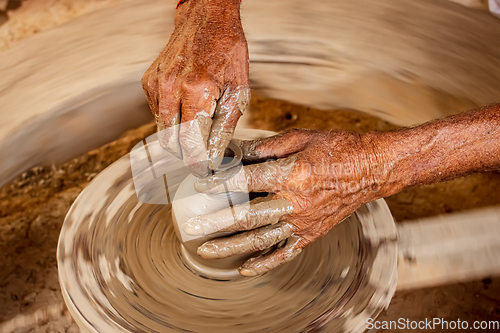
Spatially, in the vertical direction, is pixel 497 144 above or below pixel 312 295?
above

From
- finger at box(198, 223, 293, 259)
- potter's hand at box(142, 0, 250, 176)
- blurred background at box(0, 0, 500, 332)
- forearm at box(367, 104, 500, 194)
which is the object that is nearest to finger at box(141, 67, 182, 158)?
potter's hand at box(142, 0, 250, 176)

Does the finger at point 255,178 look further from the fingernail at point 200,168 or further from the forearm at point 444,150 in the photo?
the forearm at point 444,150

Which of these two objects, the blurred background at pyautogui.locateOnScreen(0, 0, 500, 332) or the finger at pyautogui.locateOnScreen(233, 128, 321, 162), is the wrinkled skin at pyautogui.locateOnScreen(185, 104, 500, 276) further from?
the blurred background at pyautogui.locateOnScreen(0, 0, 500, 332)

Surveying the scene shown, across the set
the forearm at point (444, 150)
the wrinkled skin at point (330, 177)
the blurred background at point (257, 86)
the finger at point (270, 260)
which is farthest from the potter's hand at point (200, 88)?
the blurred background at point (257, 86)

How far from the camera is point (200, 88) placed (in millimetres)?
1017

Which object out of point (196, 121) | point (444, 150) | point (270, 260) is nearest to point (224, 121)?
point (196, 121)

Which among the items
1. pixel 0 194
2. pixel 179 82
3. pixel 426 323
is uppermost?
pixel 179 82

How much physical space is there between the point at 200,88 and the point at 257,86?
3.15ft

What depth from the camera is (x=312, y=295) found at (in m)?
1.10

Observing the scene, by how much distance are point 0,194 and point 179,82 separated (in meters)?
1.07

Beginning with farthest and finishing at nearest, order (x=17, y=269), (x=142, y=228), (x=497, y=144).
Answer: (x=17, y=269) < (x=142, y=228) < (x=497, y=144)

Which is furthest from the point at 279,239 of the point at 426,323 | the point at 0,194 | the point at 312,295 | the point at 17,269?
the point at 0,194

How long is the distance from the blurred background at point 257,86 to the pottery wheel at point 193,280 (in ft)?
1.13

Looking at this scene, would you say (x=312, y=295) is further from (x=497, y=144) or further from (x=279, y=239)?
(x=497, y=144)
